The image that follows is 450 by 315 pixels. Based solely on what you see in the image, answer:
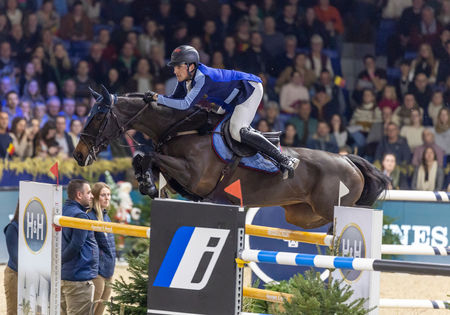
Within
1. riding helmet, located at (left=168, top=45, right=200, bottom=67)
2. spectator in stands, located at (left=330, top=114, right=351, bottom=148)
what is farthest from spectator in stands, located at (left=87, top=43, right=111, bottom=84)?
riding helmet, located at (left=168, top=45, right=200, bottom=67)

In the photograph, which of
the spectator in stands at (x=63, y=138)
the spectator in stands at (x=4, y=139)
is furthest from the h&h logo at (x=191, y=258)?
the spectator in stands at (x=63, y=138)

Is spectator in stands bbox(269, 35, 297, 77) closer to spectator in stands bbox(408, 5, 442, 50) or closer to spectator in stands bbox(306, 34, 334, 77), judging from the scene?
spectator in stands bbox(306, 34, 334, 77)

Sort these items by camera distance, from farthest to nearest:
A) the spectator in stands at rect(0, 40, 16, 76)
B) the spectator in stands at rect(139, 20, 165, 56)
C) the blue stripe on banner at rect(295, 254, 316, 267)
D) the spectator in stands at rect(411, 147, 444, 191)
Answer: the spectator in stands at rect(139, 20, 165, 56)
the spectator in stands at rect(0, 40, 16, 76)
the spectator in stands at rect(411, 147, 444, 191)
the blue stripe on banner at rect(295, 254, 316, 267)

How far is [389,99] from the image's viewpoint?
1280 centimetres

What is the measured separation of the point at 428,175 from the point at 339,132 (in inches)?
71.5

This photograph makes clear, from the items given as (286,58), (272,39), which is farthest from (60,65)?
(286,58)

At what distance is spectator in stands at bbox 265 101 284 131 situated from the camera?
41.6 ft

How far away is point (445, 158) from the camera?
11.8m

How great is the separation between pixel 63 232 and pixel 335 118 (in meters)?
7.29

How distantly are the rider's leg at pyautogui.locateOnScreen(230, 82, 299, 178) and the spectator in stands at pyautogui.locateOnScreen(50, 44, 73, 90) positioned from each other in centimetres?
749

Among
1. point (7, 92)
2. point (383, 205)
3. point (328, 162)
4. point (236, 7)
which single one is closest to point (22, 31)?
point (7, 92)

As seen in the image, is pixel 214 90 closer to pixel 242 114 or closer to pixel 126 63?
pixel 242 114

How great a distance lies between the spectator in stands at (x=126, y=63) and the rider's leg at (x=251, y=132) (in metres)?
7.27

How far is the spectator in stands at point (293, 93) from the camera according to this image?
523 inches
